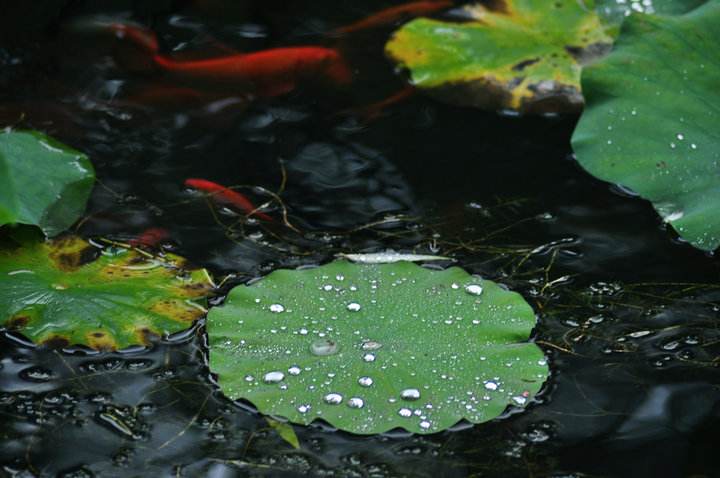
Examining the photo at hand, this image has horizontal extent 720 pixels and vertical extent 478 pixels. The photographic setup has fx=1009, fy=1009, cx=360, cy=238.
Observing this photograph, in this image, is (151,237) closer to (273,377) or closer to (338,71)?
(273,377)

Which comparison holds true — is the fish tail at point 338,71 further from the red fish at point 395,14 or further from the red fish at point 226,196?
the red fish at point 226,196

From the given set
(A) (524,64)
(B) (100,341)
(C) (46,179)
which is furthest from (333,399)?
(A) (524,64)

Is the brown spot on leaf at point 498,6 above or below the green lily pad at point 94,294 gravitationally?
above

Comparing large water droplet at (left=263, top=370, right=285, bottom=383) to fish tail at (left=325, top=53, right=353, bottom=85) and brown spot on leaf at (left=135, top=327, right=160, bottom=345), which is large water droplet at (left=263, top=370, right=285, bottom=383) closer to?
brown spot on leaf at (left=135, top=327, right=160, bottom=345)

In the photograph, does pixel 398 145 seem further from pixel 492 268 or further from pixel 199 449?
pixel 199 449

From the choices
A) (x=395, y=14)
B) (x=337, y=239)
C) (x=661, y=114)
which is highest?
(x=661, y=114)

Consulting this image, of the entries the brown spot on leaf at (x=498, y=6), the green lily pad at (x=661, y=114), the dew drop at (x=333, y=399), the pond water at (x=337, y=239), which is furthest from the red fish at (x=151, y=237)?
the brown spot on leaf at (x=498, y=6)
